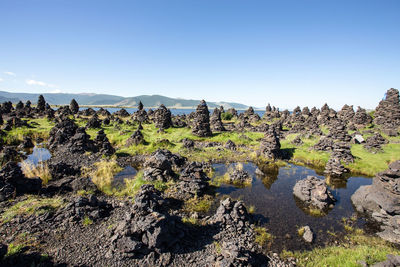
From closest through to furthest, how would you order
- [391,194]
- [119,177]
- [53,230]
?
[53,230] < [391,194] < [119,177]

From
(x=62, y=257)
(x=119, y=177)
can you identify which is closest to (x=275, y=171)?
(x=119, y=177)

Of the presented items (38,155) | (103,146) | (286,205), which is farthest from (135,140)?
(286,205)

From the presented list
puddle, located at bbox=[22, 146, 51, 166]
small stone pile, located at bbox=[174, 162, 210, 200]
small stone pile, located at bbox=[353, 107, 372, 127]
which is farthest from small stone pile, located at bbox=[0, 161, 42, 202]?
small stone pile, located at bbox=[353, 107, 372, 127]

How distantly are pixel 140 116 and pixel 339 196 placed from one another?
209 ft

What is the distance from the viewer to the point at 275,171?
25469mm

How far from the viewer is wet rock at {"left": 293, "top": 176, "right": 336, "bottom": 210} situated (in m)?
16.5

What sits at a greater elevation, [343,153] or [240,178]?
[343,153]

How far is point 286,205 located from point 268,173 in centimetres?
824

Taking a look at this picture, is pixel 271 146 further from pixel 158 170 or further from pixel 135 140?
pixel 135 140

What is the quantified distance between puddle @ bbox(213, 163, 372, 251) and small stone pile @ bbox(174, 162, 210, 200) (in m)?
2.20

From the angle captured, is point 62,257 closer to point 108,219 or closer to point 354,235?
point 108,219

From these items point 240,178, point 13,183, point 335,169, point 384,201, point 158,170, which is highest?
point 13,183

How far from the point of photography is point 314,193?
17.0 meters

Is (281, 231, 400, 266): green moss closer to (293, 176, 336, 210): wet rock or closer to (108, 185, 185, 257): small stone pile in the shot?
(293, 176, 336, 210): wet rock
